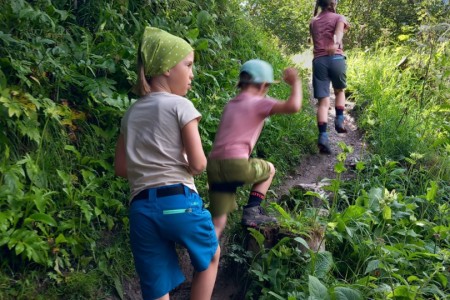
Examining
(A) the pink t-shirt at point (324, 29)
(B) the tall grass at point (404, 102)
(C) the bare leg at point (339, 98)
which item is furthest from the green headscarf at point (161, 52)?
(C) the bare leg at point (339, 98)

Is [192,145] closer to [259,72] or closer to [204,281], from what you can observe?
[204,281]

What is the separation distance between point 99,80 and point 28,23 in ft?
2.26

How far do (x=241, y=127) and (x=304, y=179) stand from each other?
2.28m

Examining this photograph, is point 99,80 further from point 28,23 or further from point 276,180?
point 276,180

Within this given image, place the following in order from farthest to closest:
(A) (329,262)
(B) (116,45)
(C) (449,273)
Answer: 1. (B) (116,45)
2. (C) (449,273)
3. (A) (329,262)

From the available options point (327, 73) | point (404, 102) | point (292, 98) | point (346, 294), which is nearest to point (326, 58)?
point (327, 73)

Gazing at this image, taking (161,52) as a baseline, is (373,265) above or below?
below

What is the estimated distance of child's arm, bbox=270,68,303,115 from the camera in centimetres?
304

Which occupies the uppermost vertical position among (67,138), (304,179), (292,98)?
(292,98)

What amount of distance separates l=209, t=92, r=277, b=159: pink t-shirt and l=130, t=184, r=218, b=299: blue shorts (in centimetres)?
83

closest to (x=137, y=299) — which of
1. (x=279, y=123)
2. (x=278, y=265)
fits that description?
(x=278, y=265)

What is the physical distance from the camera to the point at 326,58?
5.55m

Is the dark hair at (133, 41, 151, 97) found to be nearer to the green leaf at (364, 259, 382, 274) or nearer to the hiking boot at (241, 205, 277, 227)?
the hiking boot at (241, 205, 277, 227)

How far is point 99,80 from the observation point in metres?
4.21
